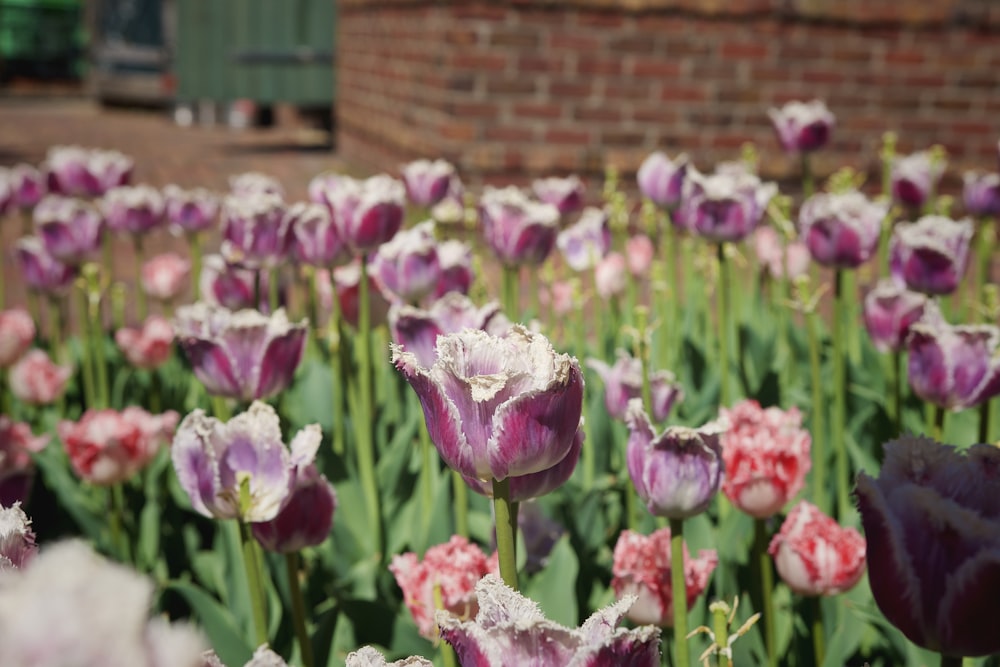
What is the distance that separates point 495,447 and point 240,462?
0.41 metres

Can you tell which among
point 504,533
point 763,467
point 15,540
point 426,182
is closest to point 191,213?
point 426,182

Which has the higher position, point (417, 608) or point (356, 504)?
point (417, 608)

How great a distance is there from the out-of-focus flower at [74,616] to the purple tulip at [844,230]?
1.57m

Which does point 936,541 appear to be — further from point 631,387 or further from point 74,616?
point 631,387

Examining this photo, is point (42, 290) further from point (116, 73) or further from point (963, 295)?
point (116, 73)

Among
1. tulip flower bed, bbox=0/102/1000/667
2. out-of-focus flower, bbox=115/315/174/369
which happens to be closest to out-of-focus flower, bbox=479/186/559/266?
tulip flower bed, bbox=0/102/1000/667

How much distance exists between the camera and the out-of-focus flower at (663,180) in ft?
6.98

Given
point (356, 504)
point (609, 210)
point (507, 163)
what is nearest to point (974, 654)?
point (356, 504)

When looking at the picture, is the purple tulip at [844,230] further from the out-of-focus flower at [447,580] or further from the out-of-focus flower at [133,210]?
the out-of-focus flower at [133,210]

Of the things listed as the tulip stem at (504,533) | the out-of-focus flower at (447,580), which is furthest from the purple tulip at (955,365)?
the tulip stem at (504,533)

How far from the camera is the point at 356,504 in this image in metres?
1.76

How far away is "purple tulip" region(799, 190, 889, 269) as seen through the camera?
5.79ft

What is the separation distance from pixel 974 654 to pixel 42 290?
2269mm

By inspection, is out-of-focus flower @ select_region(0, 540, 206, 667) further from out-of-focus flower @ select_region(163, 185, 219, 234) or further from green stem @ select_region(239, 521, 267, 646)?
out-of-focus flower @ select_region(163, 185, 219, 234)
